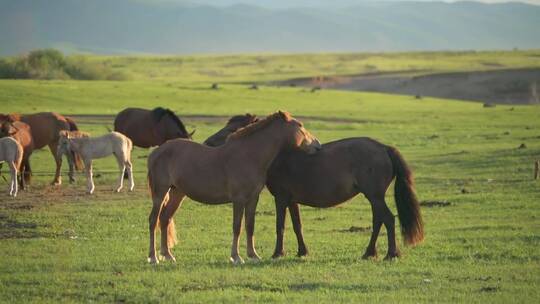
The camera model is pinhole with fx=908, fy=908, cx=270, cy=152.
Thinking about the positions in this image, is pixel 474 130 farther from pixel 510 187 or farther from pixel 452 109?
pixel 510 187

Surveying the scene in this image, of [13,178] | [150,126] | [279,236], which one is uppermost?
[279,236]

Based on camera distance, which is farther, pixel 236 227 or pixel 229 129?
pixel 229 129

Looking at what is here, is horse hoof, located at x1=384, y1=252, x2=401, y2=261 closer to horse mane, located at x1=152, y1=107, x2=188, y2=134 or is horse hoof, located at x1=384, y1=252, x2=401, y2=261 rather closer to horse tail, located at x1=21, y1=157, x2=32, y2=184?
horse tail, located at x1=21, y1=157, x2=32, y2=184

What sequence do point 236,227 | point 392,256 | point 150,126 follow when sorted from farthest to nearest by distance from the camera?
1. point 150,126
2. point 392,256
3. point 236,227

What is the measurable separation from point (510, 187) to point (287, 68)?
88101 millimetres

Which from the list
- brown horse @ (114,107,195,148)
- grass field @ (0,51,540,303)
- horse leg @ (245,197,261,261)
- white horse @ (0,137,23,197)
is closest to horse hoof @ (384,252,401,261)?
grass field @ (0,51,540,303)

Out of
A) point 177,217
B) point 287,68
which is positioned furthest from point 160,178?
point 287,68

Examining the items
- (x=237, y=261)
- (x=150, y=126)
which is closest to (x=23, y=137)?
(x=150, y=126)

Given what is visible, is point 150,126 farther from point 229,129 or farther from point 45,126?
point 229,129

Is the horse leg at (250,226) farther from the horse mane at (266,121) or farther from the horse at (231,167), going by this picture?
the horse mane at (266,121)

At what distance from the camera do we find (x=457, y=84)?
77.2 m

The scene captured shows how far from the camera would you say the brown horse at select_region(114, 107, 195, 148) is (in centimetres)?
2659

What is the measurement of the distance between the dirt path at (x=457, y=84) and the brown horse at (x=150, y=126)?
47.8 m

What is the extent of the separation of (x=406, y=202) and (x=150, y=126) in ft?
46.6
